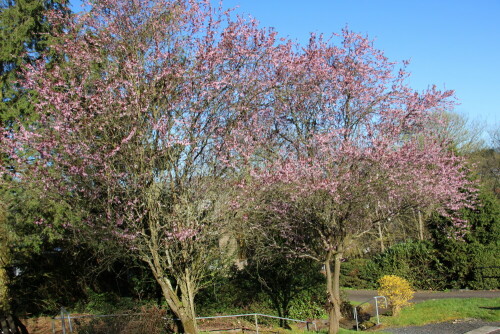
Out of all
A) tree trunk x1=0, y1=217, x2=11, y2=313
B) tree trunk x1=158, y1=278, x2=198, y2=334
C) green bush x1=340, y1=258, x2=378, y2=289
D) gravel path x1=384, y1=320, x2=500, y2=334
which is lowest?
gravel path x1=384, y1=320, x2=500, y2=334

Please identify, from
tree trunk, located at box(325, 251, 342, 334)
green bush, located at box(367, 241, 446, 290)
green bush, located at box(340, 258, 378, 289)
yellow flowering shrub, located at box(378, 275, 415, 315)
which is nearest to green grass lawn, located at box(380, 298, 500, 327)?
yellow flowering shrub, located at box(378, 275, 415, 315)

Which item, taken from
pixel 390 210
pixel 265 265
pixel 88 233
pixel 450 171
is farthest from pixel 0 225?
pixel 450 171

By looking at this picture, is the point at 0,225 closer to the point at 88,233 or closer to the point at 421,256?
the point at 88,233

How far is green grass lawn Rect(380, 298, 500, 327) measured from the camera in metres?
11.4

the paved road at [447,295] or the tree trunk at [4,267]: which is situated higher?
the tree trunk at [4,267]

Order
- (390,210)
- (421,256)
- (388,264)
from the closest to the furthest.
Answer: (390,210), (421,256), (388,264)

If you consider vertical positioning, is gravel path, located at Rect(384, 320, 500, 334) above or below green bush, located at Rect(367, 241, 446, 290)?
below

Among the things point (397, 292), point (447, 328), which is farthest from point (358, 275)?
point (447, 328)

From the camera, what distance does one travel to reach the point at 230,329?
12.3 metres

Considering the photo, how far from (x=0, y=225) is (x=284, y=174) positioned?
6.56 meters

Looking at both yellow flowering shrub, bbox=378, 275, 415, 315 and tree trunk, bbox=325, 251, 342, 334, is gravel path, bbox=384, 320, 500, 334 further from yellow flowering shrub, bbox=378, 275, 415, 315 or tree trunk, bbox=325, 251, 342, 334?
yellow flowering shrub, bbox=378, 275, 415, 315

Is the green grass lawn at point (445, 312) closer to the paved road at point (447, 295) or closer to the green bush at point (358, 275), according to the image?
the paved road at point (447, 295)

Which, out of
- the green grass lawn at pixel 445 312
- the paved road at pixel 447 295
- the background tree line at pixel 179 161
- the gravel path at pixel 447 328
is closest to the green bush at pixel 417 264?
the paved road at pixel 447 295

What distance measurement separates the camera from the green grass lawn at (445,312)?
1138cm
